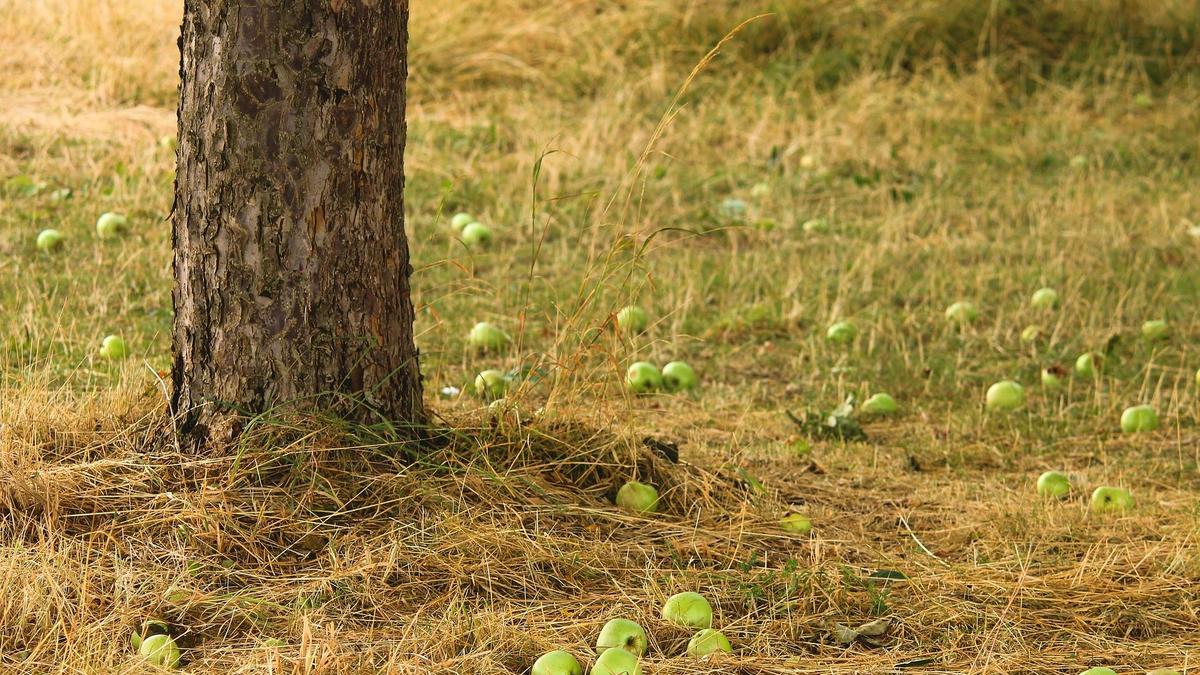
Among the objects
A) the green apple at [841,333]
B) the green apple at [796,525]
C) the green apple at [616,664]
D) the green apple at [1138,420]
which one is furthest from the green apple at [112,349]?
the green apple at [1138,420]

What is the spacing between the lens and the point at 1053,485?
13.4 feet

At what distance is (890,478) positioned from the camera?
4.28 meters

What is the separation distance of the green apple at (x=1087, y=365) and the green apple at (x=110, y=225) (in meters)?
3.95

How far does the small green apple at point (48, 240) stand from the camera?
19.1 ft

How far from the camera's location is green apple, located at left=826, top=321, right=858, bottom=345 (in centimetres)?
543

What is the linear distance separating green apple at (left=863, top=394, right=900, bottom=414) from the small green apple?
337 centimetres

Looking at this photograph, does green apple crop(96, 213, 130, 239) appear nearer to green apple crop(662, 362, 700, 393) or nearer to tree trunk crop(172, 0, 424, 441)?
green apple crop(662, 362, 700, 393)

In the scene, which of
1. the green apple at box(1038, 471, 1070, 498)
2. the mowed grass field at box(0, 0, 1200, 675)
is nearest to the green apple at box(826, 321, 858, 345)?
the mowed grass field at box(0, 0, 1200, 675)

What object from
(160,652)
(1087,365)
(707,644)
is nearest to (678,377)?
(1087,365)

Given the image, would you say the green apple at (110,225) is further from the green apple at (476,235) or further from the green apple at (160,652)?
the green apple at (160,652)

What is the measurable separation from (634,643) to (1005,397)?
8.18ft

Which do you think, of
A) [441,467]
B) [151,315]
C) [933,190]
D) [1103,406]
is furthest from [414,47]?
[441,467]

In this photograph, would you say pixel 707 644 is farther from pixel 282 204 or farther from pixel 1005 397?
pixel 1005 397

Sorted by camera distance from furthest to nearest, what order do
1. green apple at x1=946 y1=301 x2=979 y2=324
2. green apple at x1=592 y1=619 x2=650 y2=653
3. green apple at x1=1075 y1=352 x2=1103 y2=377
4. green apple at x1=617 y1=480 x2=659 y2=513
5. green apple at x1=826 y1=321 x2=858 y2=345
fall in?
green apple at x1=946 y1=301 x2=979 y2=324, green apple at x1=826 y1=321 x2=858 y2=345, green apple at x1=1075 y1=352 x2=1103 y2=377, green apple at x1=617 y1=480 x2=659 y2=513, green apple at x1=592 y1=619 x2=650 y2=653
